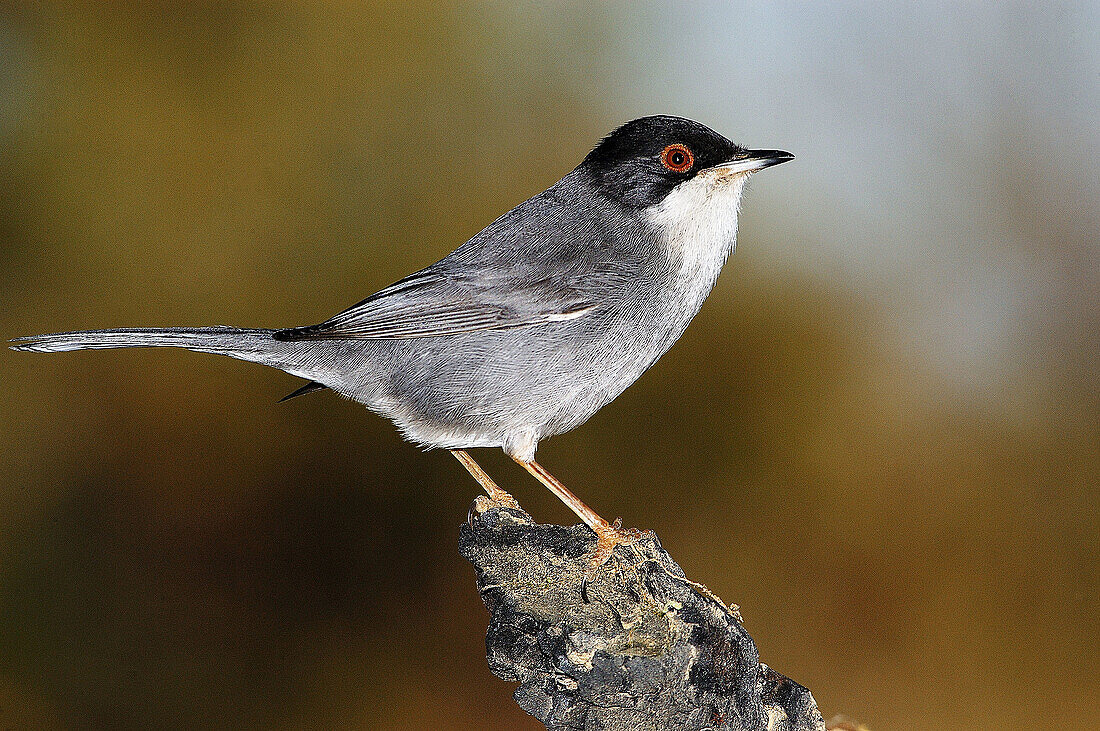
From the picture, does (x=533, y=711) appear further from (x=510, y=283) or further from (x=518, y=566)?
(x=510, y=283)

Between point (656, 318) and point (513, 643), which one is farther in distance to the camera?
point (656, 318)

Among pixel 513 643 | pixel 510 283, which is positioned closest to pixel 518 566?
pixel 513 643

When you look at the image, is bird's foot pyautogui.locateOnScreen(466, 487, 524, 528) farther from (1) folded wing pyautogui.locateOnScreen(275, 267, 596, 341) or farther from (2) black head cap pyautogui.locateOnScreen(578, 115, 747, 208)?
(2) black head cap pyautogui.locateOnScreen(578, 115, 747, 208)

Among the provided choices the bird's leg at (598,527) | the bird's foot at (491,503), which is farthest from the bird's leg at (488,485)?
the bird's leg at (598,527)

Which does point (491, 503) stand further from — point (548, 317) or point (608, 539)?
point (548, 317)

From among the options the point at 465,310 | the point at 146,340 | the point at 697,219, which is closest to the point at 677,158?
the point at 697,219

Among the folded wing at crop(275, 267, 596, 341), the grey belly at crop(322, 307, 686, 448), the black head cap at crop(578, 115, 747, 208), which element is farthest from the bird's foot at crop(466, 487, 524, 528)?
the black head cap at crop(578, 115, 747, 208)
